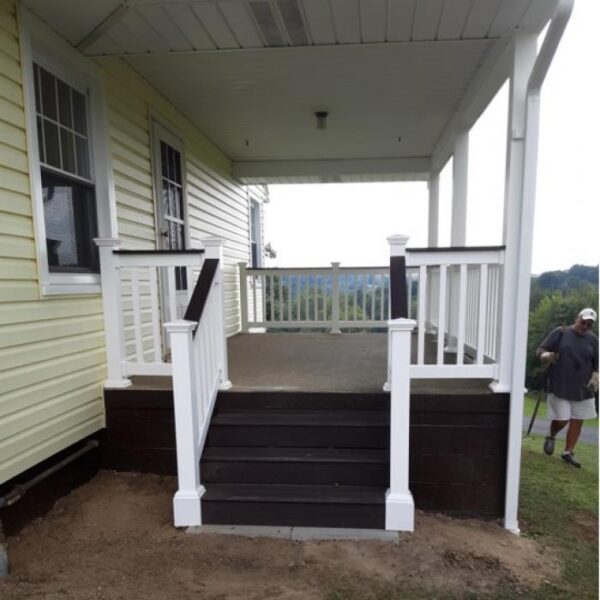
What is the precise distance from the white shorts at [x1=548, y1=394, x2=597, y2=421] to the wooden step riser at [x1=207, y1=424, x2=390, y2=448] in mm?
2347

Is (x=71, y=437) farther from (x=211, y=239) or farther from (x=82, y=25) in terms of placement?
(x=82, y=25)

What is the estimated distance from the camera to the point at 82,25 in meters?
2.58

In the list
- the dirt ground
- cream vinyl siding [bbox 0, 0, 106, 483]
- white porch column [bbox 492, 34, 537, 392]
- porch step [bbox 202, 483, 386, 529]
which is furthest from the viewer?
white porch column [bbox 492, 34, 537, 392]

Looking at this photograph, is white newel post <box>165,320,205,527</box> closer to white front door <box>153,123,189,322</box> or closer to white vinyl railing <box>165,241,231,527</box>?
white vinyl railing <box>165,241,231,527</box>

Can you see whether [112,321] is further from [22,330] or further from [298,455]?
[298,455]

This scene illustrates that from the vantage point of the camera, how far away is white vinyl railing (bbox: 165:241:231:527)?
7.81ft

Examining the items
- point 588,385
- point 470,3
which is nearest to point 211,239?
point 470,3

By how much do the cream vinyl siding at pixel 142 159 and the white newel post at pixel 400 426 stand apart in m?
2.22

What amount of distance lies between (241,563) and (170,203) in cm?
341

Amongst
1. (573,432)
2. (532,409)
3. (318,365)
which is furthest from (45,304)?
(532,409)

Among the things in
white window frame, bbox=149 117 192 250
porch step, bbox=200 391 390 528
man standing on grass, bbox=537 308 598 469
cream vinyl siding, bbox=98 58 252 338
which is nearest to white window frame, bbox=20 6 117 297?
cream vinyl siding, bbox=98 58 252 338

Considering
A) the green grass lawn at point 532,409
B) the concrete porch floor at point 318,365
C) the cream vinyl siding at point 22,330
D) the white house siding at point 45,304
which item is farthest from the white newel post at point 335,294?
the green grass lawn at point 532,409

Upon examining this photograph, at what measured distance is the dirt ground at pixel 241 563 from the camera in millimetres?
1900

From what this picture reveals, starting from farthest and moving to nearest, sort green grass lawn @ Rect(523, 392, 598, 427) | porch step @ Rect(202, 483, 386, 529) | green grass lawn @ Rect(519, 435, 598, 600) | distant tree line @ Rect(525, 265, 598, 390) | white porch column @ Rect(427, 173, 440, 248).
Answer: green grass lawn @ Rect(523, 392, 598, 427), distant tree line @ Rect(525, 265, 598, 390), white porch column @ Rect(427, 173, 440, 248), porch step @ Rect(202, 483, 386, 529), green grass lawn @ Rect(519, 435, 598, 600)
